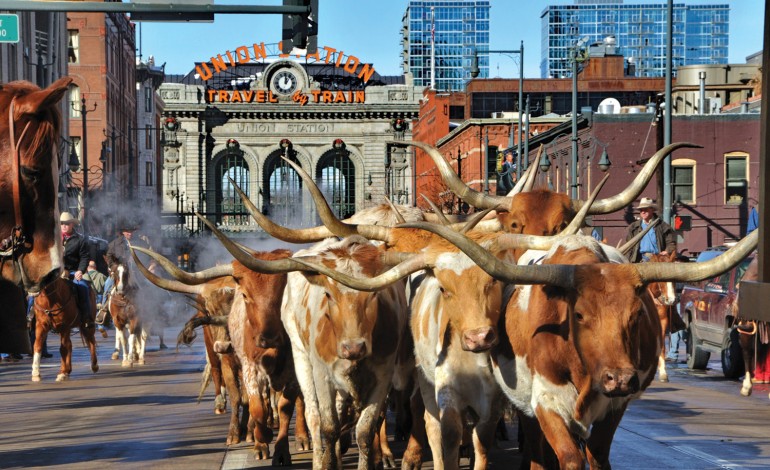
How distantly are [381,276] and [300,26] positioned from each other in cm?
790

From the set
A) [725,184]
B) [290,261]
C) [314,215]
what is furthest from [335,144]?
[290,261]

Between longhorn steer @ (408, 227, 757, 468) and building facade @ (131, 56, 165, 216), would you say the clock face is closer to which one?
building facade @ (131, 56, 165, 216)

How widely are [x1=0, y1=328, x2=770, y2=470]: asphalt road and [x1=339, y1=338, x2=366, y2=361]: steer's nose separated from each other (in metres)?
1.96

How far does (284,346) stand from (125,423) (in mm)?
3524

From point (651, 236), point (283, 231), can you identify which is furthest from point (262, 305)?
point (651, 236)

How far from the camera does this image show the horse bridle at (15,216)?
20.5 ft

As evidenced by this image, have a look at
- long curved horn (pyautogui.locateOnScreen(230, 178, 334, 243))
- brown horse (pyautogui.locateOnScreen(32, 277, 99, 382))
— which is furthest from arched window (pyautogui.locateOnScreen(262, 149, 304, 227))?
long curved horn (pyautogui.locateOnScreen(230, 178, 334, 243))

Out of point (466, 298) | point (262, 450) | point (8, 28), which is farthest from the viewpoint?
point (8, 28)

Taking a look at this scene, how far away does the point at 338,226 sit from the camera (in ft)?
36.1

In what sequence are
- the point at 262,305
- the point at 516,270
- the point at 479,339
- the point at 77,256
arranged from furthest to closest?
1. the point at 77,256
2. the point at 262,305
3. the point at 479,339
4. the point at 516,270

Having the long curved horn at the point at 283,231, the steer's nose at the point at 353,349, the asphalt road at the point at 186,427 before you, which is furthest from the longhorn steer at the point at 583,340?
the long curved horn at the point at 283,231

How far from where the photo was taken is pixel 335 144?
11131cm

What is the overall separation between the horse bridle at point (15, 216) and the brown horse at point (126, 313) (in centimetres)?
1609

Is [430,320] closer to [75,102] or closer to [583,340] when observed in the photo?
[583,340]
